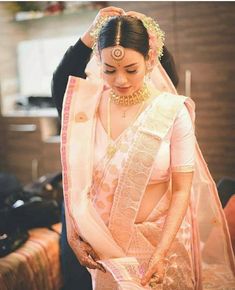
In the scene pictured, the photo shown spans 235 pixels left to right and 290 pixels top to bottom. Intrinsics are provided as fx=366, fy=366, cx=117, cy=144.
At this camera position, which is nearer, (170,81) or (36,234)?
(170,81)

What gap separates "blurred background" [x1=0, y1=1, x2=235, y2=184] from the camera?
2.52 meters

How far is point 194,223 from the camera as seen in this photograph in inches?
43.7

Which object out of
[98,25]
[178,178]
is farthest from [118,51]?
[178,178]

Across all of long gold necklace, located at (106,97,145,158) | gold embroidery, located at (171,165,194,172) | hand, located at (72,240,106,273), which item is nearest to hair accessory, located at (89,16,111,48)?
long gold necklace, located at (106,97,145,158)

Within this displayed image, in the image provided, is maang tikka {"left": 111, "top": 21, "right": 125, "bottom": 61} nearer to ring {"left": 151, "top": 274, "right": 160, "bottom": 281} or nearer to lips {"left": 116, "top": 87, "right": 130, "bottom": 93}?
lips {"left": 116, "top": 87, "right": 130, "bottom": 93}

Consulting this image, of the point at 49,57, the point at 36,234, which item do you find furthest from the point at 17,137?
the point at 36,234

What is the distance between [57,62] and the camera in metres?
3.54

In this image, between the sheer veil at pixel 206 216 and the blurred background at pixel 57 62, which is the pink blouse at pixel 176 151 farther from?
the blurred background at pixel 57 62

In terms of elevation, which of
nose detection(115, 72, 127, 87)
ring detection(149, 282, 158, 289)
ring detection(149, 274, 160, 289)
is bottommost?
ring detection(149, 282, 158, 289)

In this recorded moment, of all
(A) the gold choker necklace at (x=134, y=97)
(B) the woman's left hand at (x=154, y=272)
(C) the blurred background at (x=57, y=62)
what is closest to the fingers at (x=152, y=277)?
Result: (B) the woman's left hand at (x=154, y=272)

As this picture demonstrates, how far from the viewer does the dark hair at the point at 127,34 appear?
946 mm

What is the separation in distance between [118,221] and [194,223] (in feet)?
0.79

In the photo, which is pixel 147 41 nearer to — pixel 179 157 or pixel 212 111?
pixel 179 157

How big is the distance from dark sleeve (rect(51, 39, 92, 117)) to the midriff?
44 centimetres
